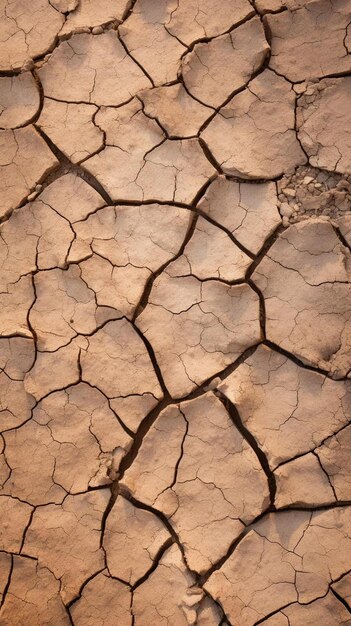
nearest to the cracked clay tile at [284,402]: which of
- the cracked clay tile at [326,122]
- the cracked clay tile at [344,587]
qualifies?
the cracked clay tile at [344,587]

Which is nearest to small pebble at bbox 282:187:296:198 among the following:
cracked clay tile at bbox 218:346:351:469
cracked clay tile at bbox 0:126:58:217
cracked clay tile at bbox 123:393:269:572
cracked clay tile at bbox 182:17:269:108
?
cracked clay tile at bbox 182:17:269:108

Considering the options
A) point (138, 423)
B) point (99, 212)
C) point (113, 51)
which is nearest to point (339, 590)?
point (138, 423)

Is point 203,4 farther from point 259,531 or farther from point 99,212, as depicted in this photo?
point 259,531

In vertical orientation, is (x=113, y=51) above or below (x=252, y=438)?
above

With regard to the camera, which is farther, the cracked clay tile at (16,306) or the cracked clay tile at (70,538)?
the cracked clay tile at (16,306)

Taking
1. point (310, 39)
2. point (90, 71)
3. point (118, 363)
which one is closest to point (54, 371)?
point (118, 363)

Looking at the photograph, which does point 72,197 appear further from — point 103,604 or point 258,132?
point 103,604

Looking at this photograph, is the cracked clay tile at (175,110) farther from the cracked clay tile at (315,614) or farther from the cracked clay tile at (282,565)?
the cracked clay tile at (315,614)
